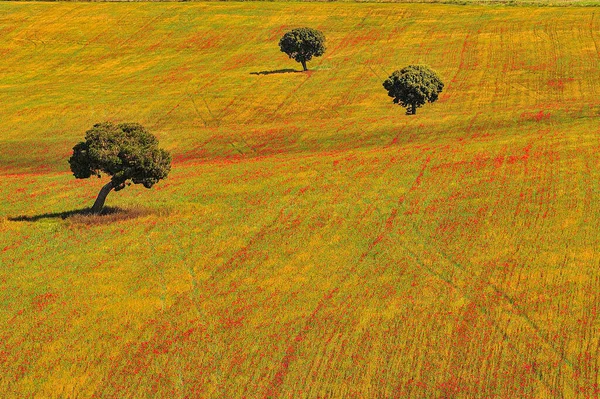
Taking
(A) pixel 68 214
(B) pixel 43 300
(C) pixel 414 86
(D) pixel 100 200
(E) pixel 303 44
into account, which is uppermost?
(B) pixel 43 300

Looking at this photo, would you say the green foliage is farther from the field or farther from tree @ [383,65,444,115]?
tree @ [383,65,444,115]

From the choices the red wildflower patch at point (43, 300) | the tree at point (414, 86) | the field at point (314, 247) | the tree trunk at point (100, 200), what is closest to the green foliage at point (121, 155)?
the tree trunk at point (100, 200)

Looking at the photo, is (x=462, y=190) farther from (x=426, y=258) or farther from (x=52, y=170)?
(x=52, y=170)

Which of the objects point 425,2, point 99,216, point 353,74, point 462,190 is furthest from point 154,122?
point 425,2

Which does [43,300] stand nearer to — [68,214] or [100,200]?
[100,200]

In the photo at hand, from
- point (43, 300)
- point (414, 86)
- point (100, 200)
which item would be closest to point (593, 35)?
point (414, 86)

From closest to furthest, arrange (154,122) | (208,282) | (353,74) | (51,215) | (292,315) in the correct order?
(292,315), (208,282), (51,215), (154,122), (353,74)

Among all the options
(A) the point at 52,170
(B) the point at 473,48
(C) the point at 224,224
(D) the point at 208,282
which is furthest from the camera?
(B) the point at 473,48

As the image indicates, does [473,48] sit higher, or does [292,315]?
[292,315]
